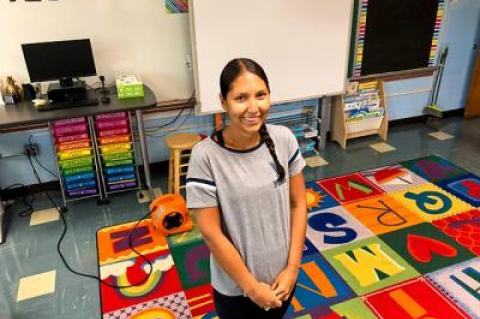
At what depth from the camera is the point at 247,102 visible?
110 cm

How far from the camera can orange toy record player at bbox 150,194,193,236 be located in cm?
271

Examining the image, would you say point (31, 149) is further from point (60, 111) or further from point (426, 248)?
point (426, 248)

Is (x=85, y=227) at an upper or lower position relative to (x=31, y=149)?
lower

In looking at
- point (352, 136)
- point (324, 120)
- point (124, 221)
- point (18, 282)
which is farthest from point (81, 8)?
point (352, 136)

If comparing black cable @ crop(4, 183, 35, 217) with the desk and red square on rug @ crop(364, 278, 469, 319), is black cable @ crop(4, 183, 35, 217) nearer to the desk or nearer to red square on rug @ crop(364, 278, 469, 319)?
the desk

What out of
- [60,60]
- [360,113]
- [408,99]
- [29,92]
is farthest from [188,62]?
[408,99]

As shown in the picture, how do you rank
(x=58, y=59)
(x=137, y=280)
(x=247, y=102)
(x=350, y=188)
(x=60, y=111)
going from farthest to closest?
(x=350, y=188)
(x=58, y=59)
(x=60, y=111)
(x=137, y=280)
(x=247, y=102)

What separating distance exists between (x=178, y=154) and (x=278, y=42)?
1.25 m

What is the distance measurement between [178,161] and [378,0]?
7.74 ft

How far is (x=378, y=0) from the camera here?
3.64 metres

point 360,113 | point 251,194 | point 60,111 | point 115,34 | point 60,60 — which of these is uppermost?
point 115,34

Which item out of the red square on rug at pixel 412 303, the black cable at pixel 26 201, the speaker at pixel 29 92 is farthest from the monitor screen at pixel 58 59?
the red square on rug at pixel 412 303

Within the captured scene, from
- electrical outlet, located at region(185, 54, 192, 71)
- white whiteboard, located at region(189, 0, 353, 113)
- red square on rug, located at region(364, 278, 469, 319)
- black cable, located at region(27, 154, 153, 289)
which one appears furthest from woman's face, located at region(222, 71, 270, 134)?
electrical outlet, located at region(185, 54, 192, 71)

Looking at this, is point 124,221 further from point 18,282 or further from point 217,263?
point 217,263
